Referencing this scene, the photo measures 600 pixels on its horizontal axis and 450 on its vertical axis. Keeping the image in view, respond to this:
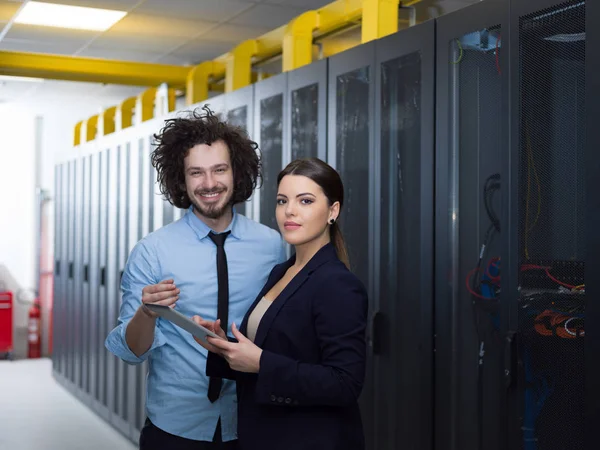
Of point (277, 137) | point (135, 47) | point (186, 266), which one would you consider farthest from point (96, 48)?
point (186, 266)

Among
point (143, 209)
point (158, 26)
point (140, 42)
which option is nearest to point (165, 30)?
point (158, 26)

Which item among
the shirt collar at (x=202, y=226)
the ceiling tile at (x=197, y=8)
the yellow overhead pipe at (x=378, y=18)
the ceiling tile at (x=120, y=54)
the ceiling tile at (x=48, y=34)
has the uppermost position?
the ceiling tile at (x=120, y=54)

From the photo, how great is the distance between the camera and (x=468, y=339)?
→ 8.61ft

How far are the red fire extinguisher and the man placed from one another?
739 centimetres

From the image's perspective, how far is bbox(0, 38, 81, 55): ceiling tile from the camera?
20.8ft

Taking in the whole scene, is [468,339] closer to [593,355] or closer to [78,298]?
[593,355]

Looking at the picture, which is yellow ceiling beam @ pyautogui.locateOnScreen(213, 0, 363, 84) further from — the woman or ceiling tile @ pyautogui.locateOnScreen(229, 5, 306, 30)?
the woman

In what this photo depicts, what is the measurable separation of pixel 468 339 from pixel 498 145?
640 millimetres

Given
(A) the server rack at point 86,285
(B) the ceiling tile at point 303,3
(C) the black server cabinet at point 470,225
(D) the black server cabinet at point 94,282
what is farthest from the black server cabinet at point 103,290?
(C) the black server cabinet at point 470,225

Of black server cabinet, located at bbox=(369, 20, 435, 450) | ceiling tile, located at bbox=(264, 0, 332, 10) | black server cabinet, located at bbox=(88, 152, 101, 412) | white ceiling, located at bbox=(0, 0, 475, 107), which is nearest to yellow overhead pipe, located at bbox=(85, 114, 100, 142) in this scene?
black server cabinet, located at bbox=(88, 152, 101, 412)

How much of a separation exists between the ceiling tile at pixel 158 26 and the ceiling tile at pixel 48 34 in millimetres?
219

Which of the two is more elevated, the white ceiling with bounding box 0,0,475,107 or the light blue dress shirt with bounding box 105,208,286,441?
the white ceiling with bounding box 0,0,475,107

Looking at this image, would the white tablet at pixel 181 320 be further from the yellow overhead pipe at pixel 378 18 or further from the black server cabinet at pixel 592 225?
the yellow overhead pipe at pixel 378 18

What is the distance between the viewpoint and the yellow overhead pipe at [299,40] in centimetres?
394
